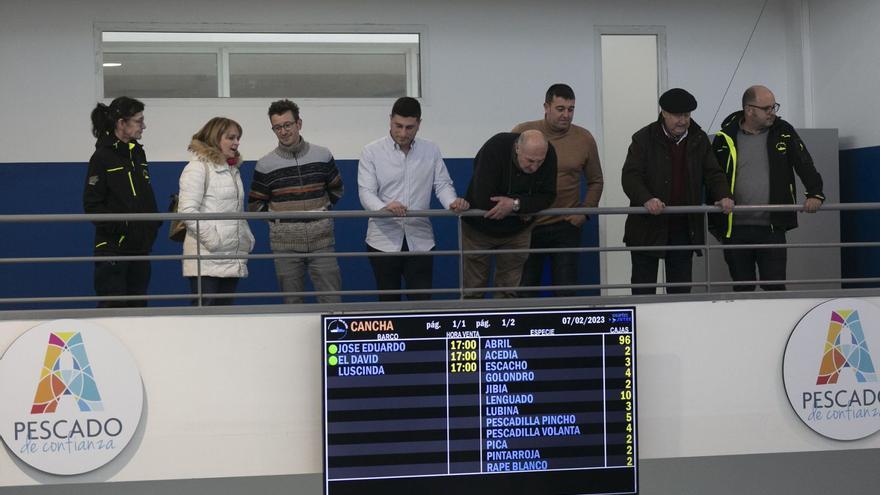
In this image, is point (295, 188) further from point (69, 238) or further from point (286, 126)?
point (69, 238)

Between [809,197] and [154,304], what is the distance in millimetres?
4096

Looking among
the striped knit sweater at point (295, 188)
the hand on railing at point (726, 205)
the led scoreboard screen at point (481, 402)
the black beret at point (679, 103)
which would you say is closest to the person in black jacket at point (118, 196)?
the striped knit sweater at point (295, 188)

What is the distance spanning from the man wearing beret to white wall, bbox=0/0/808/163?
1.81 m

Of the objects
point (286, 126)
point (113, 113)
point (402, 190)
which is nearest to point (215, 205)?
point (286, 126)

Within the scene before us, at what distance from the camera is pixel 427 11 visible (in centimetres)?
783

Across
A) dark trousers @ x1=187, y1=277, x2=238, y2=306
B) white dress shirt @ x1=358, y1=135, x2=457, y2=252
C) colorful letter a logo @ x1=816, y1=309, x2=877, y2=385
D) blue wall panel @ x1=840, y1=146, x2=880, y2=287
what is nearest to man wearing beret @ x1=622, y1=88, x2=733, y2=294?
colorful letter a logo @ x1=816, y1=309, x2=877, y2=385

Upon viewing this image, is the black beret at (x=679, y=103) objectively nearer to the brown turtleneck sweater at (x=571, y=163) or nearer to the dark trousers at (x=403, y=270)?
the brown turtleneck sweater at (x=571, y=163)

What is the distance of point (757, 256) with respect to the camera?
6250 mm

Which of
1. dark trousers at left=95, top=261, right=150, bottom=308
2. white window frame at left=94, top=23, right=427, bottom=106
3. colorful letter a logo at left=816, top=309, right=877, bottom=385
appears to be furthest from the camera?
white window frame at left=94, top=23, right=427, bottom=106

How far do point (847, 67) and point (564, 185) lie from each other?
8.39 ft

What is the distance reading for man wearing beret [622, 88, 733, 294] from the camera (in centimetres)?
610

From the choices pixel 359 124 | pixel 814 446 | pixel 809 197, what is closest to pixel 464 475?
pixel 814 446

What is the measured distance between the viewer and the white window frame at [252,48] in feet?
24.7

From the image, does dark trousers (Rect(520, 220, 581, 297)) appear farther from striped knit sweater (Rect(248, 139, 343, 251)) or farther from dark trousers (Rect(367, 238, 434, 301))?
striped knit sweater (Rect(248, 139, 343, 251))
